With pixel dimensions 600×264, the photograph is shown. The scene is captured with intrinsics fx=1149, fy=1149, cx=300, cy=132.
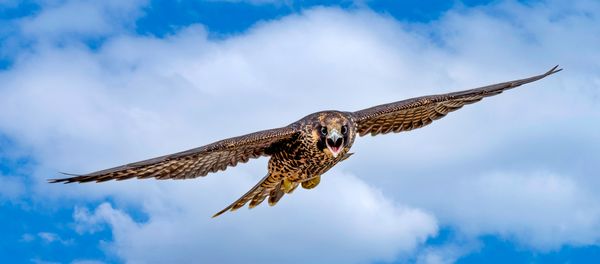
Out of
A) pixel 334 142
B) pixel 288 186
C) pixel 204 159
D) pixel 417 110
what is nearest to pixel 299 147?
pixel 334 142

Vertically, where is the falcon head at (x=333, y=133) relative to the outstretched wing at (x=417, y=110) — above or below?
below

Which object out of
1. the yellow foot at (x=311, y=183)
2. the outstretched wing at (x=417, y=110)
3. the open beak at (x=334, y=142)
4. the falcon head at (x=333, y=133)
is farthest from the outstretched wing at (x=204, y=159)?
the outstretched wing at (x=417, y=110)

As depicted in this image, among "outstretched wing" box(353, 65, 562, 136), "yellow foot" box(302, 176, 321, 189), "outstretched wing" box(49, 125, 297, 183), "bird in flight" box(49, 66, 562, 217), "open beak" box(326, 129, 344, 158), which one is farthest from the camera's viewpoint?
"yellow foot" box(302, 176, 321, 189)

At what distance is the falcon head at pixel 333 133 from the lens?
19531 millimetres

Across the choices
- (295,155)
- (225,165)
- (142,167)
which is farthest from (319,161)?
(142,167)

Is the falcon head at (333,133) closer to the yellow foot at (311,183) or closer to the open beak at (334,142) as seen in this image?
the open beak at (334,142)

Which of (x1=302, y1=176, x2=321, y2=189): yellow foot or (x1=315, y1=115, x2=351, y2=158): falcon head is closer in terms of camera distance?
(x1=315, y1=115, x2=351, y2=158): falcon head

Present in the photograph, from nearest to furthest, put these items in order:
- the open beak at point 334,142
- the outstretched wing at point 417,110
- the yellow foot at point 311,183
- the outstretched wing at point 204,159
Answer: the outstretched wing at point 204,159
the open beak at point 334,142
the outstretched wing at point 417,110
the yellow foot at point 311,183

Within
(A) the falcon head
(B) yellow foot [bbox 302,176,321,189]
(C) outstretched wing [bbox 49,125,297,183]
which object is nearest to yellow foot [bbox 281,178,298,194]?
(B) yellow foot [bbox 302,176,321,189]

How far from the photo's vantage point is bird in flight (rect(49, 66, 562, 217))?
1936 centimetres

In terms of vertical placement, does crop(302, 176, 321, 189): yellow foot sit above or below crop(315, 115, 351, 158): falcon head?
below

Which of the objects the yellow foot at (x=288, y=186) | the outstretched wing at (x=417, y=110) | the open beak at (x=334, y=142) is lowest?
the yellow foot at (x=288, y=186)

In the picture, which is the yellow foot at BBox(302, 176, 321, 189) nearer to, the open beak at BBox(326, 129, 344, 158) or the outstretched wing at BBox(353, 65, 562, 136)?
the outstretched wing at BBox(353, 65, 562, 136)

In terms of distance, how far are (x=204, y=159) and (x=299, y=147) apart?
1.68 meters
